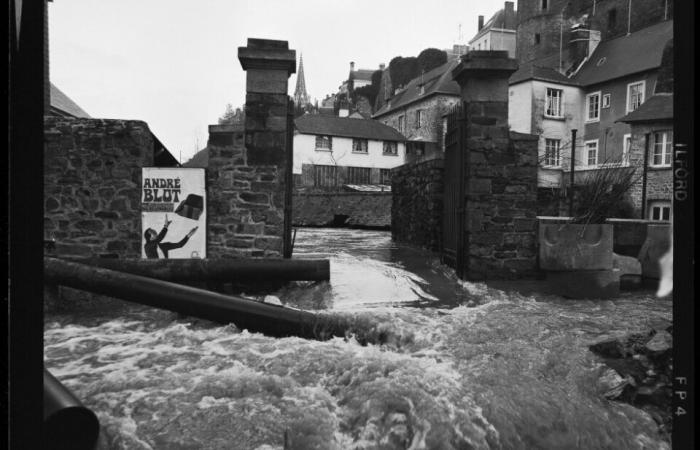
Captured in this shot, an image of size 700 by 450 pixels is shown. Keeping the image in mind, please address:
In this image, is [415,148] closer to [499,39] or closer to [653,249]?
[499,39]

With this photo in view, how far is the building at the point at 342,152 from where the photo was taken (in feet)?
123

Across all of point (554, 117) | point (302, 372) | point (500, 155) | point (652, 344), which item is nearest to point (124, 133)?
point (302, 372)

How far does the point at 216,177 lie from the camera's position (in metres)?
7.34

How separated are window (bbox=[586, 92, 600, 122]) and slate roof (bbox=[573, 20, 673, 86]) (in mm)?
938

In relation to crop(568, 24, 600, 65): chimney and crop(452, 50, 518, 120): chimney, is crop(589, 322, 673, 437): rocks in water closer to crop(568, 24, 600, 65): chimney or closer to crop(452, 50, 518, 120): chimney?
crop(452, 50, 518, 120): chimney

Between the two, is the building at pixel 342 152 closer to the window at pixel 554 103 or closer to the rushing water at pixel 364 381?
the window at pixel 554 103

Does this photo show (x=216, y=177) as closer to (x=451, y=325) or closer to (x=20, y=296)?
(x=451, y=325)

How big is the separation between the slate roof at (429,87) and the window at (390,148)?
5.38m

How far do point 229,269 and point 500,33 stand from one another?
5808cm

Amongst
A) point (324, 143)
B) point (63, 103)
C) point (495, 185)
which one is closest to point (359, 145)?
point (324, 143)

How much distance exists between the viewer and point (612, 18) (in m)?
40.2

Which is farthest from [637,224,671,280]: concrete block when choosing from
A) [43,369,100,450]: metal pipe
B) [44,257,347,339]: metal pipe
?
[43,369,100,450]: metal pipe

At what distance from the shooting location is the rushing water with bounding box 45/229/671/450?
115 inches

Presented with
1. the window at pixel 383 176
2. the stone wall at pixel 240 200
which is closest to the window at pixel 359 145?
the window at pixel 383 176
